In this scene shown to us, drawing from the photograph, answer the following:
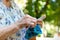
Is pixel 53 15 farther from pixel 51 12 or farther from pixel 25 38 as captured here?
pixel 25 38

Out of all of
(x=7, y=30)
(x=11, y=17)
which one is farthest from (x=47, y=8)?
(x=7, y=30)

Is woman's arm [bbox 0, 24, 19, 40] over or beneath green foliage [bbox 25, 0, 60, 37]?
beneath

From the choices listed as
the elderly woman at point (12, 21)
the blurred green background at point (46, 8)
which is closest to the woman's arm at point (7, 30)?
the elderly woman at point (12, 21)

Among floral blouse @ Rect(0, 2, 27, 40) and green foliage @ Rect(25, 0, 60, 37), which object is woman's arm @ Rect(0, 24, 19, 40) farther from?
green foliage @ Rect(25, 0, 60, 37)

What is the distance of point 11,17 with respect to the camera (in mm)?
758

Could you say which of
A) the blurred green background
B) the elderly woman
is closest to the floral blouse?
the elderly woman

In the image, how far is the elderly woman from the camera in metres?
0.60

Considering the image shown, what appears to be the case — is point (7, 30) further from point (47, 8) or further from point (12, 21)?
point (47, 8)

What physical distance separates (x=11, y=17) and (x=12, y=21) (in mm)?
27

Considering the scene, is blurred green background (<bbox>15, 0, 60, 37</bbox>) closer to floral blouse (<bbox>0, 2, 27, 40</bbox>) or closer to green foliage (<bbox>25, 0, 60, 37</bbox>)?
green foliage (<bbox>25, 0, 60, 37</bbox>)

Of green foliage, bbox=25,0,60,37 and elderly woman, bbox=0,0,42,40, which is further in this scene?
green foliage, bbox=25,0,60,37

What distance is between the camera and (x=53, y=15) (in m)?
2.90

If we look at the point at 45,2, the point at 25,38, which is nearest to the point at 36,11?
the point at 45,2

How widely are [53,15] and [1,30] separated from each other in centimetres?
236
